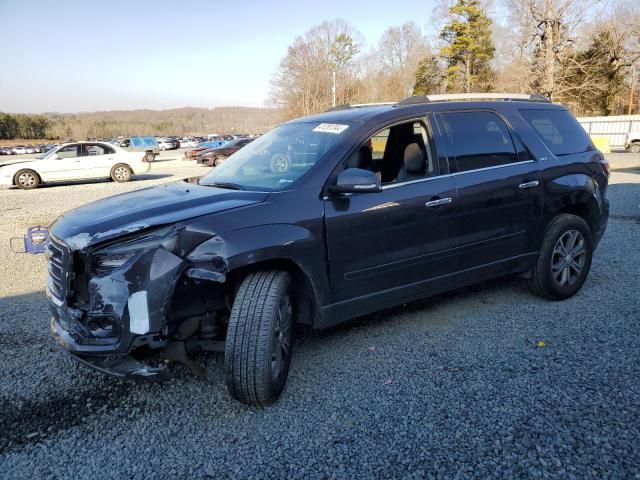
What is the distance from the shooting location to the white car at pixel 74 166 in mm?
15703

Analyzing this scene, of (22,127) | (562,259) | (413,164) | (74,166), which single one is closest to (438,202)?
(413,164)

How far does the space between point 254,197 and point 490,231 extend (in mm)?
1983

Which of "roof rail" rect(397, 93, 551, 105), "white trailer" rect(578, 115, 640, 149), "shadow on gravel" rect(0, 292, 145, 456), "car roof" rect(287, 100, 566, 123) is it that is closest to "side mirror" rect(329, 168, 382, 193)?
"car roof" rect(287, 100, 566, 123)

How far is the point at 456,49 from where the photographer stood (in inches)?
1960

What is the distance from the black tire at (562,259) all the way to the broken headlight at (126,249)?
325 centimetres

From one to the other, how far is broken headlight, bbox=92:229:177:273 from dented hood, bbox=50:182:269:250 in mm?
61

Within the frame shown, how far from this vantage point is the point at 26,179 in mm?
15789

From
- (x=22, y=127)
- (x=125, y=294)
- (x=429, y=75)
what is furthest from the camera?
(x=22, y=127)

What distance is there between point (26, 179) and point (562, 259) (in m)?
16.9

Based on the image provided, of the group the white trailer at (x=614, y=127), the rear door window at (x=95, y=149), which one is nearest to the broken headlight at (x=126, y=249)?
the rear door window at (x=95, y=149)

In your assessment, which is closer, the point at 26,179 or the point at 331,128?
the point at 331,128

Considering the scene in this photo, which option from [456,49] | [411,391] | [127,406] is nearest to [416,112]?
[411,391]

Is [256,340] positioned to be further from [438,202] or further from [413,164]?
[413,164]

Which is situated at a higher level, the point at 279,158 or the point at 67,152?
the point at 67,152
